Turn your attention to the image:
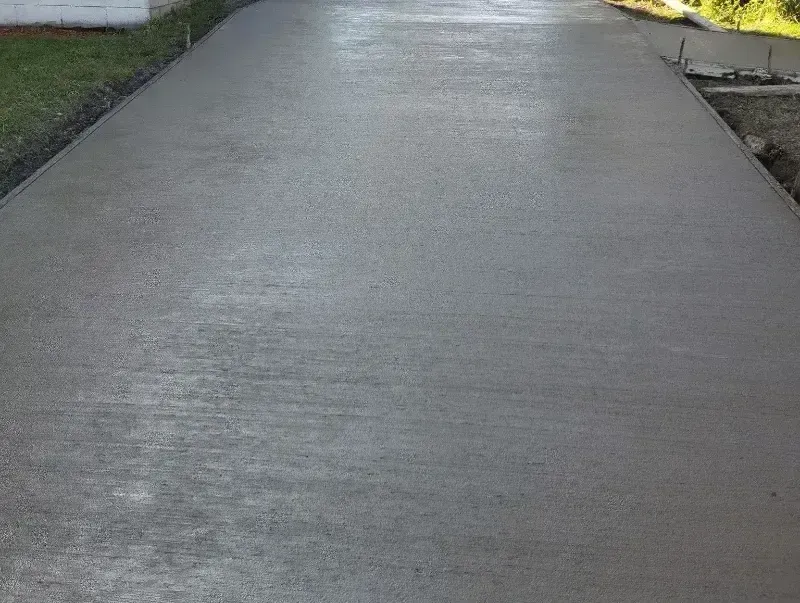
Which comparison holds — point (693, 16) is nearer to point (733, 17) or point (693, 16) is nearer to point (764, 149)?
point (733, 17)

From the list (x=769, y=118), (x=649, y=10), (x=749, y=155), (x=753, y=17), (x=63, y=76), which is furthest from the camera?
(x=649, y=10)

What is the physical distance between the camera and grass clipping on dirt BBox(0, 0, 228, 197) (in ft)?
20.3

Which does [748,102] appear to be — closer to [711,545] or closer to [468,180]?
[468,180]

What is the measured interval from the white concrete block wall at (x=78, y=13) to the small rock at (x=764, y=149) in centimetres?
766

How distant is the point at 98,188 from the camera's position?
544 centimetres

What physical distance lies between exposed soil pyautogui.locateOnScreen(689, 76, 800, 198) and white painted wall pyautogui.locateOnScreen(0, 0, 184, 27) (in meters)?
6.83

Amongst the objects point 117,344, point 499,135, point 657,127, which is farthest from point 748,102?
point 117,344

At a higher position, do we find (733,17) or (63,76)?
(733,17)

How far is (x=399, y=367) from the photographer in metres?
3.62

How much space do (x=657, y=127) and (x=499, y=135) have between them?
132 centimetres

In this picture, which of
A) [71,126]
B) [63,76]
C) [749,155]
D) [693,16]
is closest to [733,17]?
[693,16]

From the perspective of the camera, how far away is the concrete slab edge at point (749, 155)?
5.32 meters

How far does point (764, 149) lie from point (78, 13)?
334 inches

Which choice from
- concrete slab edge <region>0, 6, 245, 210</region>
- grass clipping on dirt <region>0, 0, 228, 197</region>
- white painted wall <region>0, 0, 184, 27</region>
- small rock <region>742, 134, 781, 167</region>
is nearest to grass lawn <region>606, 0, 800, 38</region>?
small rock <region>742, 134, 781, 167</region>
